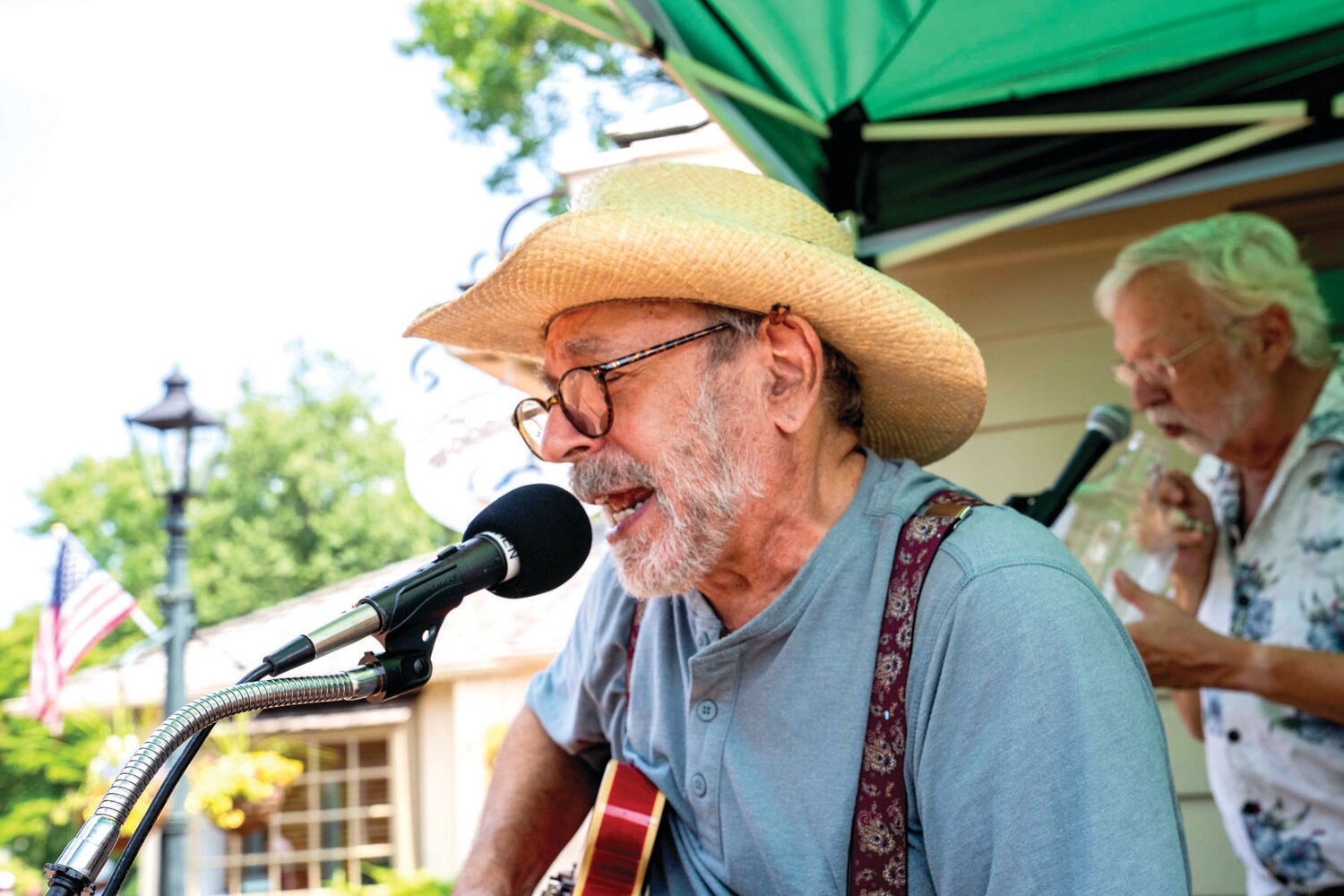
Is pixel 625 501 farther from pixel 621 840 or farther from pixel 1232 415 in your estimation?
pixel 1232 415

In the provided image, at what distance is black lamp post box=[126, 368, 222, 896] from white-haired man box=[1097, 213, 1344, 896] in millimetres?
6281

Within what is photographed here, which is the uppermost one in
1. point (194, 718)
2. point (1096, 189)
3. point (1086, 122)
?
point (1086, 122)

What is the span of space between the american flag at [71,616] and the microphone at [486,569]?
881 cm

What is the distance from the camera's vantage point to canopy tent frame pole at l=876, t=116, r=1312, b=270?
2.86m

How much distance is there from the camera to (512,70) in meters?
18.0

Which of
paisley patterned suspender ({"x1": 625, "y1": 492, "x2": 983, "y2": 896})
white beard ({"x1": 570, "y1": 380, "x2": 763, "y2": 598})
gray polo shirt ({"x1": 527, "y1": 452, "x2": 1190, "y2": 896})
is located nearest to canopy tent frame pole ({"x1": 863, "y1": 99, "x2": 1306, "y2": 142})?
gray polo shirt ({"x1": 527, "y1": 452, "x2": 1190, "y2": 896})

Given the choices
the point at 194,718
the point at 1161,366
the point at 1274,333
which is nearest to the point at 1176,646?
Result: the point at 1161,366

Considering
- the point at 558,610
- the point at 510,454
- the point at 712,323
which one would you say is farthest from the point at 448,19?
the point at 712,323

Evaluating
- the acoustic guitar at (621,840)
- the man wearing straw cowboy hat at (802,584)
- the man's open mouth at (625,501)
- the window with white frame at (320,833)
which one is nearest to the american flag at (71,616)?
the window with white frame at (320,833)

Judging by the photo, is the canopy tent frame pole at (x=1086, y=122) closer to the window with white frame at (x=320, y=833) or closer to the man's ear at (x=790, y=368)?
the man's ear at (x=790, y=368)

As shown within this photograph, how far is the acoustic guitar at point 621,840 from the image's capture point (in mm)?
1849

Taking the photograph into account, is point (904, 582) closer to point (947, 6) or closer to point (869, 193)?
point (947, 6)

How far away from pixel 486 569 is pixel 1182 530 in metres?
1.88

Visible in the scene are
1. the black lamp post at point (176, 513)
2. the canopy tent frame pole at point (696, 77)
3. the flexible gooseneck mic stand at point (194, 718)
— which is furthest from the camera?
the black lamp post at point (176, 513)
